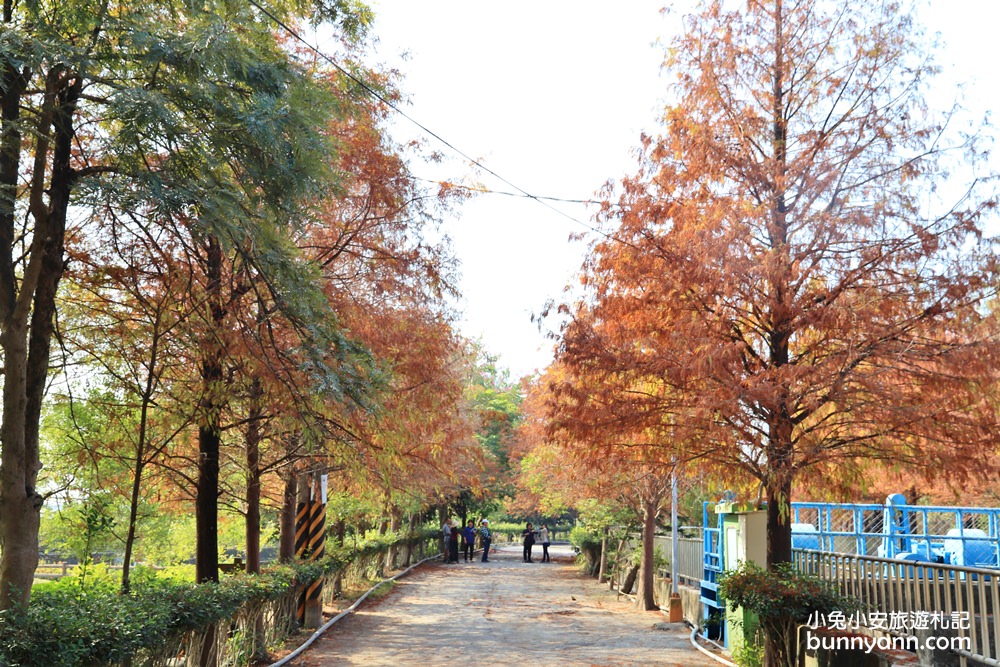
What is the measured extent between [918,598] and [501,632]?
8204 mm

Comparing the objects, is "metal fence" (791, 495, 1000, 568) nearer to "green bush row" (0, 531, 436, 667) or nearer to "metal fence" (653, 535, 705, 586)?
"metal fence" (653, 535, 705, 586)

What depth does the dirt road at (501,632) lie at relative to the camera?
1320 centimetres

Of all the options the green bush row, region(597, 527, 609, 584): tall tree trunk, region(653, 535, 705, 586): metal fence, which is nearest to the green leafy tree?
the green bush row

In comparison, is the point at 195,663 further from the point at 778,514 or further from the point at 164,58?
the point at 778,514

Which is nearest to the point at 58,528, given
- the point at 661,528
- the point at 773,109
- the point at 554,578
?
the point at 554,578

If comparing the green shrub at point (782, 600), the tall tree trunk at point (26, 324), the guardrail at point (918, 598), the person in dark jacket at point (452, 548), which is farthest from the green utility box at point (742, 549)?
the person in dark jacket at point (452, 548)

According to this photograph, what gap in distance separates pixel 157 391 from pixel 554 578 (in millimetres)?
22503

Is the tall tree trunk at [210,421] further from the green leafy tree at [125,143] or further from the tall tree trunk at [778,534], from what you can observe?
the tall tree trunk at [778,534]

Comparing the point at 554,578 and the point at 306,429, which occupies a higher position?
the point at 306,429

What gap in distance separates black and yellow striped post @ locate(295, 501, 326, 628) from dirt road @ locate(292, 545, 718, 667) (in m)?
0.62

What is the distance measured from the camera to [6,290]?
7.71 meters

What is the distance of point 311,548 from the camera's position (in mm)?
17938

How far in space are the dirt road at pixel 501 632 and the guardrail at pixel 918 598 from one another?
100 inches

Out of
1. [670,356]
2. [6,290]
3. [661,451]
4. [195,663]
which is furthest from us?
[661,451]
